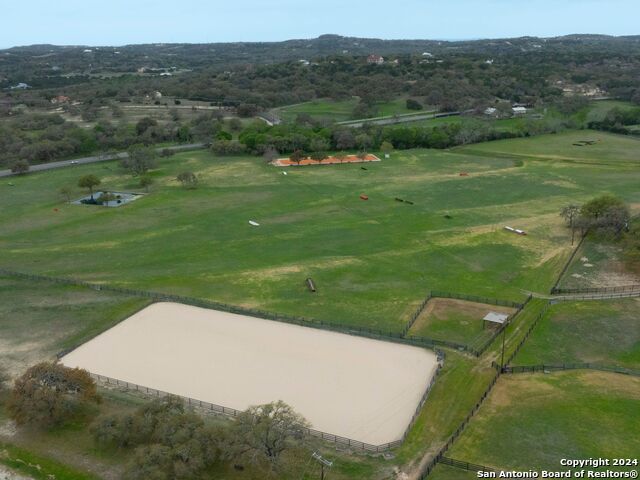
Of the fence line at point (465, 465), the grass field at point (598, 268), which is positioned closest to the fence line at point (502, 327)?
the grass field at point (598, 268)

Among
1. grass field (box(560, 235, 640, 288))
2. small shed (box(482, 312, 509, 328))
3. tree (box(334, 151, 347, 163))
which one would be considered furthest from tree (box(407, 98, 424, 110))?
small shed (box(482, 312, 509, 328))

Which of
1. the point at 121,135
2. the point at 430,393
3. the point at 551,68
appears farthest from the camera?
the point at 551,68

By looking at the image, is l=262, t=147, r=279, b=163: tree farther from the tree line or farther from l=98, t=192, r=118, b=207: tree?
the tree line

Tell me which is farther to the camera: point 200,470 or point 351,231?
point 351,231

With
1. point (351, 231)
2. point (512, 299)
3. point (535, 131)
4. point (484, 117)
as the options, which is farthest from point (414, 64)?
point (512, 299)

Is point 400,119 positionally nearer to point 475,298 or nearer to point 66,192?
point 66,192

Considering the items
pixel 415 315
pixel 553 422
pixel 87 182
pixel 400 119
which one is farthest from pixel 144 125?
pixel 553 422

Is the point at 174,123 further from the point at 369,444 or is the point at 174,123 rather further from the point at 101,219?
the point at 369,444
